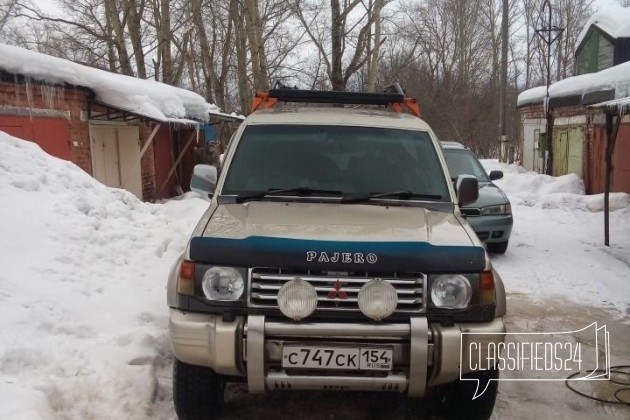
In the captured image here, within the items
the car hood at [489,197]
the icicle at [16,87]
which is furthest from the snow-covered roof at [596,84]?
the icicle at [16,87]

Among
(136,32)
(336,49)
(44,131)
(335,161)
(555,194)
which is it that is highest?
(136,32)

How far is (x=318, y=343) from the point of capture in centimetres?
301

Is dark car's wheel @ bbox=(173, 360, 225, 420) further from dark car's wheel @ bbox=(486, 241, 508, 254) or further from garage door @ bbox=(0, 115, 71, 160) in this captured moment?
garage door @ bbox=(0, 115, 71, 160)

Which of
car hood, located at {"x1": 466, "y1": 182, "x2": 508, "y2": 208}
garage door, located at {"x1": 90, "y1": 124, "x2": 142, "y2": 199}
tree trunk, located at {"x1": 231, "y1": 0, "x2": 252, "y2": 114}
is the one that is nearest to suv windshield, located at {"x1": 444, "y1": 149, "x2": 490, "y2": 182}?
car hood, located at {"x1": 466, "y1": 182, "x2": 508, "y2": 208}

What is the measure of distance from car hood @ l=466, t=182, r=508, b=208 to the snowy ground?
863mm

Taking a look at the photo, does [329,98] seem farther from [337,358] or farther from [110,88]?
[110,88]

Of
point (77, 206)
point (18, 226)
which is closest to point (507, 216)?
point (77, 206)

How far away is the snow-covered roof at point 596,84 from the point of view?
1348 centimetres

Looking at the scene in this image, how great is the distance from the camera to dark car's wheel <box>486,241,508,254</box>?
334 inches

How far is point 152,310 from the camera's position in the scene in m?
4.96

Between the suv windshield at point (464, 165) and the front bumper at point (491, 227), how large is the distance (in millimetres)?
1135

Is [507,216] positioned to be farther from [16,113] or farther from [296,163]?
[16,113]

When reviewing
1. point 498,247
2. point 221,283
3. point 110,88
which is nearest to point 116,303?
point 221,283

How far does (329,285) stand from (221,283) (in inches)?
22.4
